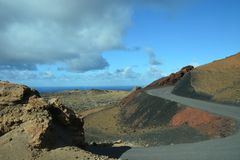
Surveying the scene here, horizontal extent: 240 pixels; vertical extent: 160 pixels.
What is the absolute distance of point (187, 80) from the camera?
174 ft

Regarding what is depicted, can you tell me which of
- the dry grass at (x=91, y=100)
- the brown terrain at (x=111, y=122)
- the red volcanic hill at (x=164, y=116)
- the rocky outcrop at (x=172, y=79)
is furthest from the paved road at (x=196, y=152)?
the dry grass at (x=91, y=100)

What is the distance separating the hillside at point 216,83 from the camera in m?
42.0

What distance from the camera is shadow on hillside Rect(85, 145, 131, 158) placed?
837 inches

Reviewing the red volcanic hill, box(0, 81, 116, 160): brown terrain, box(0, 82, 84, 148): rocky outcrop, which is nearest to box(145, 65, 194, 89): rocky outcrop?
the red volcanic hill

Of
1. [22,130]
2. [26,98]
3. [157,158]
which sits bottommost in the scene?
[157,158]

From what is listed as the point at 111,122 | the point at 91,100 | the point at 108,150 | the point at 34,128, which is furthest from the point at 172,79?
the point at 34,128

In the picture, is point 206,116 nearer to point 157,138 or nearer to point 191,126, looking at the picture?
point 191,126

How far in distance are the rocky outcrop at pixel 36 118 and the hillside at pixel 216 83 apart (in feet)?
70.6

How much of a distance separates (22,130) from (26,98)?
7.54 feet

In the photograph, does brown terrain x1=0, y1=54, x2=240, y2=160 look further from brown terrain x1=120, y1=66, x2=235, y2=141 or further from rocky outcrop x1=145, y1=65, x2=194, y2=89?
rocky outcrop x1=145, y1=65, x2=194, y2=89

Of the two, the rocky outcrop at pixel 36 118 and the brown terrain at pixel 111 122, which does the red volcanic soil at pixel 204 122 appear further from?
the rocky outcrop at pixel 36 118

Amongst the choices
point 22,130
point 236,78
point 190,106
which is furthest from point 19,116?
point 236,78

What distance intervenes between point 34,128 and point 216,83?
3354 centimetres

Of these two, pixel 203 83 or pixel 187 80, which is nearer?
pixel 203 83
